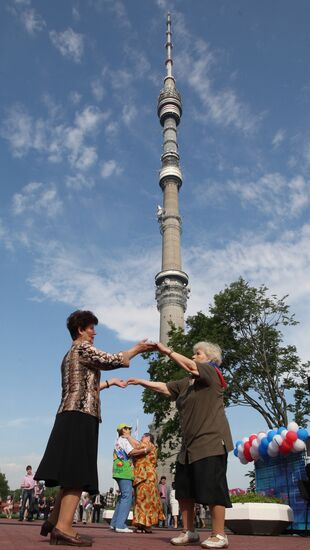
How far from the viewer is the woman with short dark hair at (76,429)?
13.5ft

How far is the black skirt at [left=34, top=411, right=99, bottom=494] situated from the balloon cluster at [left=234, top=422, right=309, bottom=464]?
902 centimetres

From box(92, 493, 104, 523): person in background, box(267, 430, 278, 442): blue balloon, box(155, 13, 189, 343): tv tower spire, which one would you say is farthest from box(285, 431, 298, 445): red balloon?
box(155, 13, 189, 343): tv tower spire

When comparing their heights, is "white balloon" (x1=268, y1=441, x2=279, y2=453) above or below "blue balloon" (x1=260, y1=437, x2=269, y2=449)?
below

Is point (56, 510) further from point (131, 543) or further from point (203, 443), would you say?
point (203, 443)

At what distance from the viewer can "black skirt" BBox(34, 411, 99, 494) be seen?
409 centimetres

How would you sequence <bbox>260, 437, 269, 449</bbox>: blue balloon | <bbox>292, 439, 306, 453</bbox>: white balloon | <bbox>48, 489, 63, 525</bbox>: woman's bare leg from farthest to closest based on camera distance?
1. <bbox>260, 437, 269, 449</bbox>: blue balloon
2. <bbox>292, 439, 306, 453</bbox>: white balloon
3. <bbox>48, 489, 63, 525</bbox>: woman's bare leg

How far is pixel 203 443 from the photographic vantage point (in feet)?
15.3

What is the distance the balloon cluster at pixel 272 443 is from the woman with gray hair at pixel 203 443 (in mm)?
7815

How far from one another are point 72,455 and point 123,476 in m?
4.99

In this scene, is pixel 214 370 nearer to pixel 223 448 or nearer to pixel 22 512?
pixel 223 448

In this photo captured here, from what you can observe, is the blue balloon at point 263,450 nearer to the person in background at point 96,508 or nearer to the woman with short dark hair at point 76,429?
the woman with short dark hair at point 76,429

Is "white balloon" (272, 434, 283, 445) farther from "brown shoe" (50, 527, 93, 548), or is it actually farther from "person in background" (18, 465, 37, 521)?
"brown shoe" (50, 527, 93, 548)

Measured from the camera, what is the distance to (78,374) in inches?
178

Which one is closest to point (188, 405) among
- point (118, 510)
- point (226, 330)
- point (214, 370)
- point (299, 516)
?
point (214, 370)
